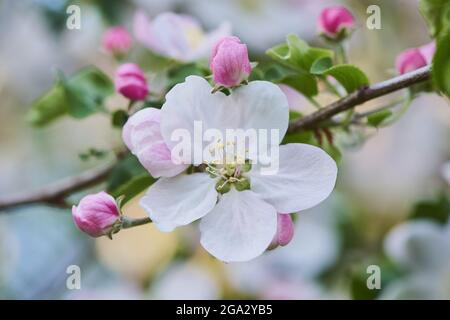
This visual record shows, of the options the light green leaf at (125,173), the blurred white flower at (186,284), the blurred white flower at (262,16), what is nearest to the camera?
the light green leaf at (125,173)

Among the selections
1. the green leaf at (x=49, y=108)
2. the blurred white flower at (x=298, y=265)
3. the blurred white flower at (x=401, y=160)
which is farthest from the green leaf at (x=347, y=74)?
the blurred white flower at (x=401, y=160)

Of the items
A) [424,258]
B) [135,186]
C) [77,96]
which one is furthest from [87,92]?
[424,258]

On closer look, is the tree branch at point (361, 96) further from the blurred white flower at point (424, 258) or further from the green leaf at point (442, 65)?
the blurred white flower at point (424, 258)

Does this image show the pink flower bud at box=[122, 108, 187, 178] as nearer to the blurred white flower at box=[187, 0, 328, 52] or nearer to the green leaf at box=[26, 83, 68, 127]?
the green leaf at box=[26, 83, 68, 127]

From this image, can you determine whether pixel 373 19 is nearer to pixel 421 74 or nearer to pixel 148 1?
pixel 421 74

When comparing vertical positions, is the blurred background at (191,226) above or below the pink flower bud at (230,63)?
below

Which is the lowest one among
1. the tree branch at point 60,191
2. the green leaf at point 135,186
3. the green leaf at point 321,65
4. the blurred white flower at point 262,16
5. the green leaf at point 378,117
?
the tree branch at point 60,191
